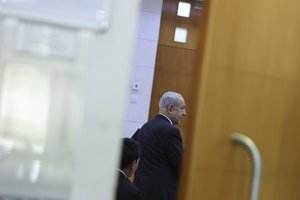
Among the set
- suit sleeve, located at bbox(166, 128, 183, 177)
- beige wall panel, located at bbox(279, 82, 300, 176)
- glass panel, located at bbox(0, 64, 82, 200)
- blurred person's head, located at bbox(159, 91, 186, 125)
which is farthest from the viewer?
blurred person's head, located at bbox(159, 91, 186, 125)

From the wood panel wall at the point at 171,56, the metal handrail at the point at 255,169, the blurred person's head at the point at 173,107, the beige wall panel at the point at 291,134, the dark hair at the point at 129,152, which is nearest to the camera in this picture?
the metal handrail at the point at 255,169

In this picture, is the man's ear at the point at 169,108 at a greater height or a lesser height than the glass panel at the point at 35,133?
lesser

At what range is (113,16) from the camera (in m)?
0.74

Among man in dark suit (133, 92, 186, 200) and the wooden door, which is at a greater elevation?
the wooden door

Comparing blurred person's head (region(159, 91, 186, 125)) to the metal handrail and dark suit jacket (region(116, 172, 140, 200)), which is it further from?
the metal handrail

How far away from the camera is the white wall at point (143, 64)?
18.9 ft

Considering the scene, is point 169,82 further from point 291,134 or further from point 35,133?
point 35,133

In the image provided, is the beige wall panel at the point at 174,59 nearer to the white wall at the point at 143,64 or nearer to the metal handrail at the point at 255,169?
the white wall at the point at 143,64

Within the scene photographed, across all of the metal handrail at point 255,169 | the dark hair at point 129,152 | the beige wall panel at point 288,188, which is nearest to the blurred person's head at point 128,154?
the dark hair at point 129,152

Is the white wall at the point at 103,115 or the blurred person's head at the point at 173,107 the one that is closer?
the white wall at the point at 103,115

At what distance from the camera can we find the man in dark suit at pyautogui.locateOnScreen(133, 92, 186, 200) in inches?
114

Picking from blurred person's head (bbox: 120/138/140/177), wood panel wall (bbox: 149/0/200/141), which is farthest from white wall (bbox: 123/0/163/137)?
blurred person's head (bbox: 120/138/140/177)

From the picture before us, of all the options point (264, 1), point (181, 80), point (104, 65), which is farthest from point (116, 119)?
point (181, 80)

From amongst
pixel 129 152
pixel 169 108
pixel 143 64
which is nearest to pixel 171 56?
pixel 143 64
